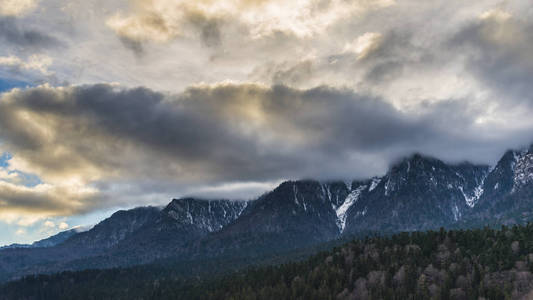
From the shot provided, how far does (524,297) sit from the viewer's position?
198 meters

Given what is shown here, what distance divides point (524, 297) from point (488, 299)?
16612mm

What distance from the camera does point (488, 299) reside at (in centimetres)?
19950
